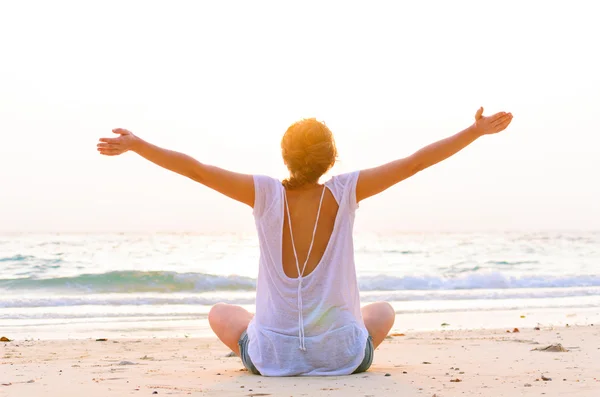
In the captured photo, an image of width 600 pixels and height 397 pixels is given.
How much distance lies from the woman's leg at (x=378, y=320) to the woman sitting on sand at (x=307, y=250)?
23 centimetres

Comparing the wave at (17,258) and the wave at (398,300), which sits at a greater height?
the wave at (17,258)

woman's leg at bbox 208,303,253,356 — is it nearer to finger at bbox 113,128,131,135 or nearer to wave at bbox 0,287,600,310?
finger at bbox 113,128,131,135

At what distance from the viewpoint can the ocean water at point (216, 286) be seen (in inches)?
394

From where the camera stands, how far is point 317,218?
4.13m

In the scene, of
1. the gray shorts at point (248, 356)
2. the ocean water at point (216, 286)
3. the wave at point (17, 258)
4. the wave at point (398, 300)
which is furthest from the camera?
the wave at point (17, 258)

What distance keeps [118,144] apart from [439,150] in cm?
164

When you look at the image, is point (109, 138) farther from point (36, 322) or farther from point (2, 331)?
point (36, 322)

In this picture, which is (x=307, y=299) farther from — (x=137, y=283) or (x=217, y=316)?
(x=137, y=283)

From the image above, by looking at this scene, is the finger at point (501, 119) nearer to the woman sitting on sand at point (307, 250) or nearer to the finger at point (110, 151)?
the woman sitting on sand at point (307, 250)

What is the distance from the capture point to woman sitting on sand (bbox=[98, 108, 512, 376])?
4.06 m

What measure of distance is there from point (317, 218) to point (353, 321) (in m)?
0.61

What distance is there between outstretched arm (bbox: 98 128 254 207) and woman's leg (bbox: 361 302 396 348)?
1.16m

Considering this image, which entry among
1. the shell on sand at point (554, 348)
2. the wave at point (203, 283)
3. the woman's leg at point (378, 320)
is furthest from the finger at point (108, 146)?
the wave at point (203, 283)

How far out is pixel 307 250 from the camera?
4.14m
